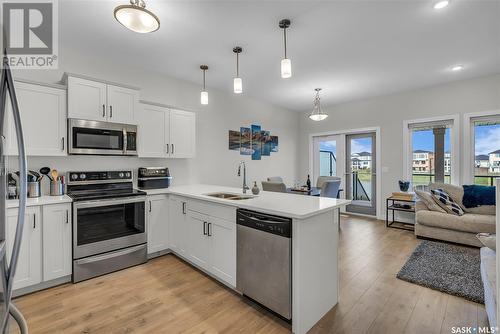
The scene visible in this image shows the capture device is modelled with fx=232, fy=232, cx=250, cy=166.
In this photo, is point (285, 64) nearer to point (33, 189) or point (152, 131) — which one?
point (152, 131)

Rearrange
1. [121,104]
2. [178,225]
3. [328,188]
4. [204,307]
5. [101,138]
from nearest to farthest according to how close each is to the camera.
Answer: [204,307] → [101,138] → [121,104] → [178,225] → [328,188]

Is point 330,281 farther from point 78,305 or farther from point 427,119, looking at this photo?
point 427,119

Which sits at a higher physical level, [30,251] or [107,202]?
[107,202]

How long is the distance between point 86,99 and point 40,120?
1.63 ft

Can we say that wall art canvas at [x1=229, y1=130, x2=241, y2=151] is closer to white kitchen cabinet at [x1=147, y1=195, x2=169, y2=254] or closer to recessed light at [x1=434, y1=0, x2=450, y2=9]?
white kitchen cabinet at [x1=147, y1=195, x2=169, y2=254]

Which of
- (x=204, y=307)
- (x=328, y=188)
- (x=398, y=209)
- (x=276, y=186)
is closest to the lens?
(x=204, y=307)

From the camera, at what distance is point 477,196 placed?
370 centimetres

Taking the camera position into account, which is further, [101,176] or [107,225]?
[101,176]

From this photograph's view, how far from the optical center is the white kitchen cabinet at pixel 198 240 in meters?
2.55

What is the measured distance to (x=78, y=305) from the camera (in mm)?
2096

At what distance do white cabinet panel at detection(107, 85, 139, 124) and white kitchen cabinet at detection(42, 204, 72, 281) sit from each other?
1188mm

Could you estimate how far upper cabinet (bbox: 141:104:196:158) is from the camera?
325 cm

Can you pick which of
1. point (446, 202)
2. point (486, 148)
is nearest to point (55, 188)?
point (446, 202)

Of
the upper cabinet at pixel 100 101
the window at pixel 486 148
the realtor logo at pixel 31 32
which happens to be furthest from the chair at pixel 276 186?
the window at pixel 486 148
